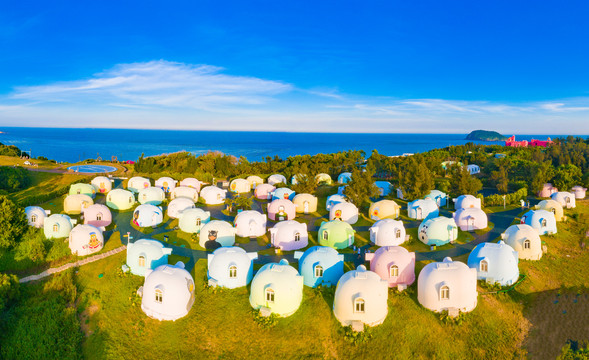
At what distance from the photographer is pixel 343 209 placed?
3725 cm

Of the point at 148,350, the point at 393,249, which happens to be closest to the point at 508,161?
the point at 393,249

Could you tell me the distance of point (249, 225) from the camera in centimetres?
3288

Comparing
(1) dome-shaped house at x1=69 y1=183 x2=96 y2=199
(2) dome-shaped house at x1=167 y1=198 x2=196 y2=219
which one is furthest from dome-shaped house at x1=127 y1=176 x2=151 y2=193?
(2) dome-shaped house at x1=167 y1=198 x2=196 y2=219

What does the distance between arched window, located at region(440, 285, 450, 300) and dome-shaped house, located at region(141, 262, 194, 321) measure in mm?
15498

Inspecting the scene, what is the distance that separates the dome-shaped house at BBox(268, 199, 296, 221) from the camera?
38.4 m

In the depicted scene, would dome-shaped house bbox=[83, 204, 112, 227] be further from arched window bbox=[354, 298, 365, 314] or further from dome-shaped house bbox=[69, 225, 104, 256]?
arched window bbox=[354, 298, 365, 314]

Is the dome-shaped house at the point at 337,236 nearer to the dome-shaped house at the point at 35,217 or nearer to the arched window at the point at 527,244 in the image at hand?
the arched window at the point at 527,244

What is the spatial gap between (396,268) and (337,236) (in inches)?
296

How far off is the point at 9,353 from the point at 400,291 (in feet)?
76.9

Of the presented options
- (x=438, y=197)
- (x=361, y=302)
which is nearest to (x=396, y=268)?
(x=361, y=302)

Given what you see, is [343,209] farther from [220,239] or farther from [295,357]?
[295,357]

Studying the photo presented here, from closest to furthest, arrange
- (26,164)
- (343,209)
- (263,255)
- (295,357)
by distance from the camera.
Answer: (295,357), (263,255), (343,209), (26,164)

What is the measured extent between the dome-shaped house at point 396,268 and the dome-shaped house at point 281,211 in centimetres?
1593

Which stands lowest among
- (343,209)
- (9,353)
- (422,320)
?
(9,353)
